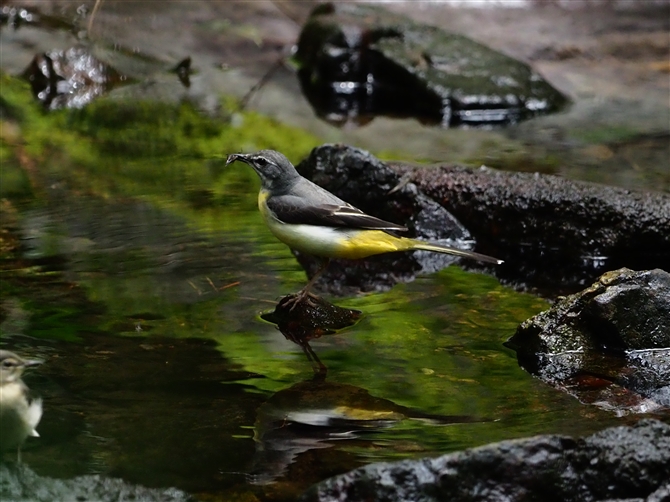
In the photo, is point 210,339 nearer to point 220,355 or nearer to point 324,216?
point 220,355

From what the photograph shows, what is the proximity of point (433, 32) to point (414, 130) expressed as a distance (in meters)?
3.04

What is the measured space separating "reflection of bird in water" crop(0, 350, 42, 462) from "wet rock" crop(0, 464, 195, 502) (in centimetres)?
12

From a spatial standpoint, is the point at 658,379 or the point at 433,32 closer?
the point at 658,379

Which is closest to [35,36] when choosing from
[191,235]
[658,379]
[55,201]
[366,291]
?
[55,201]

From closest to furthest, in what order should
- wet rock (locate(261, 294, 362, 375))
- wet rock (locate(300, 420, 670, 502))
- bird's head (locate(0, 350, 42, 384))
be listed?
wet rock (locate(300, 420, 670, 502))
bird's head (locate(0, 350, 42, 384))
wet rock (locate(261, 294, 362, 375))

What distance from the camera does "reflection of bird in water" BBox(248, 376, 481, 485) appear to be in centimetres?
414

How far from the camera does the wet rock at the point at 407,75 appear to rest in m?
12.6

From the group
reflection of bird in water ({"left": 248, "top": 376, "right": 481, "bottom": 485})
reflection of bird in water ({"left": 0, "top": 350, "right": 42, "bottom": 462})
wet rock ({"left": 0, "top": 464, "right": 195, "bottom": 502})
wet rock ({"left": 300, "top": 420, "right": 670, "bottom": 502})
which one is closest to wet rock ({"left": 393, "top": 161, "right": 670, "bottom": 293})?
reflection of bird in water ({"left": 248, "top": 376, "right": 481, "bottom": 485})

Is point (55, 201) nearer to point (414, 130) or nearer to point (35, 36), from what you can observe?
point (414, 130)

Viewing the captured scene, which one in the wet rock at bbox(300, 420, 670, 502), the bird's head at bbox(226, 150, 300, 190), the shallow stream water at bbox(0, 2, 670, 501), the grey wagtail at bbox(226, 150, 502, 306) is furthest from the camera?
the bird's head at bbox(226, 150, 300, 190)

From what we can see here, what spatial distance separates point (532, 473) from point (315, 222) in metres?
2.72

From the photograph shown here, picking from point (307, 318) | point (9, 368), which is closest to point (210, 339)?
point (307, 318)

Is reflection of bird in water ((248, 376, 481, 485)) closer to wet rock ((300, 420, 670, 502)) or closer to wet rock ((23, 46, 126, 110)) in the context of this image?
wet rock ((300, 420, 670, 502))

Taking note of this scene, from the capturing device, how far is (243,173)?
30.9ft
